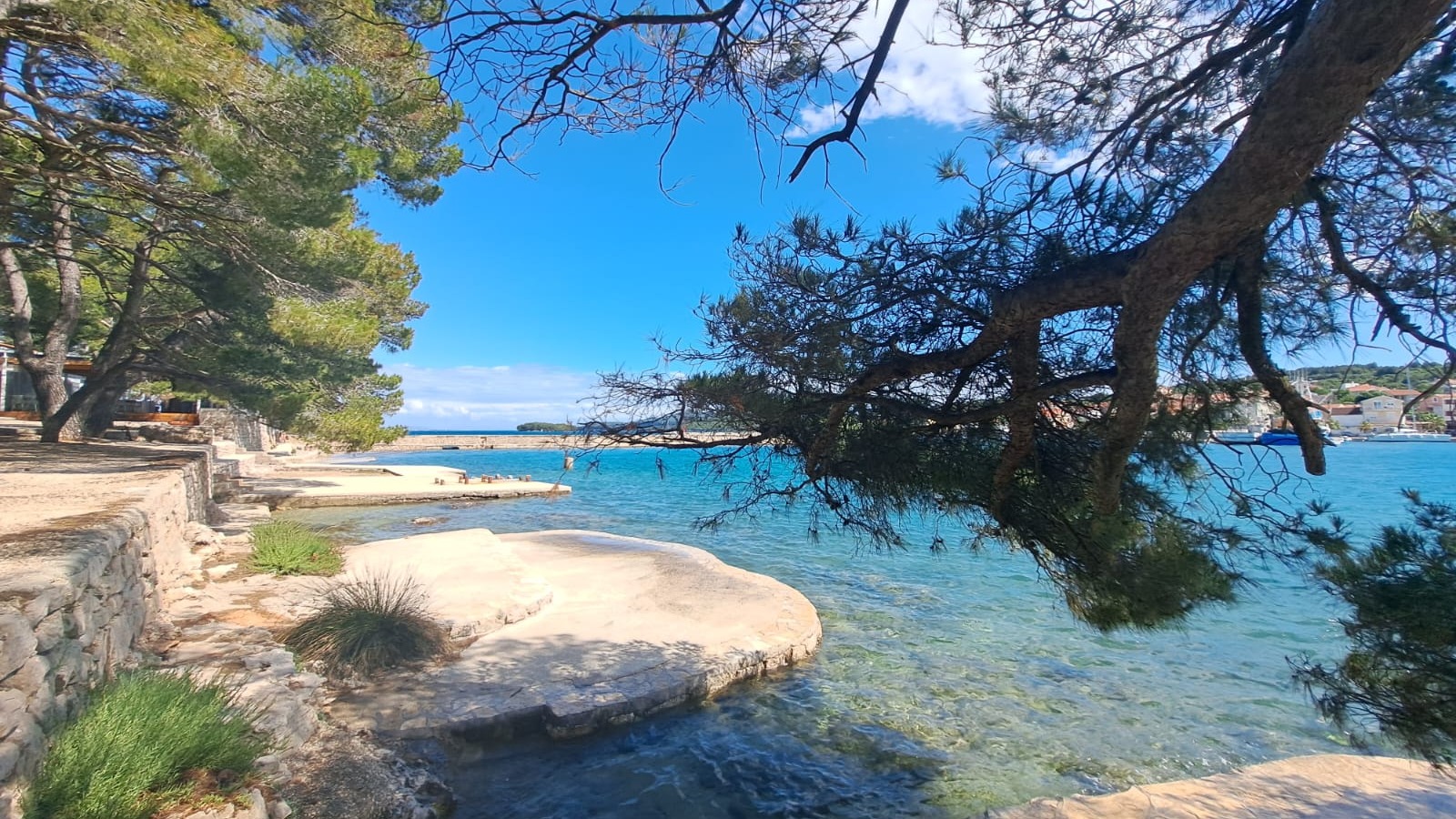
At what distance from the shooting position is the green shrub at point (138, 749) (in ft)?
7.73

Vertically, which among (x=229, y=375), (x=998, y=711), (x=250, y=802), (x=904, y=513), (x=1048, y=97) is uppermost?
(x=1048, y=97)

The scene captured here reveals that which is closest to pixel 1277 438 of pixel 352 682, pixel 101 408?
pixel 352 682

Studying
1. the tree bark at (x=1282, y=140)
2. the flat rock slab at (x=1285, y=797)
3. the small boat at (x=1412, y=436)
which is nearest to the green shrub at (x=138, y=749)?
the tree bark at (x=1282, y=140)

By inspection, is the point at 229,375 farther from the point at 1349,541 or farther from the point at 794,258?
the point at 1349,541

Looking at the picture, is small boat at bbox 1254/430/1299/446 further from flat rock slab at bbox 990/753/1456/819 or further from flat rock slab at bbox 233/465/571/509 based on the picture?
flat rock slab at bbox 233/465/571/509

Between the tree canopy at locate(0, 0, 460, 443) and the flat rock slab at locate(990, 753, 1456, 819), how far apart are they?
16.8 feet

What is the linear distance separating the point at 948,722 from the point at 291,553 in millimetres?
7865

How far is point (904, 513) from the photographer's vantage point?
3268 millimetres

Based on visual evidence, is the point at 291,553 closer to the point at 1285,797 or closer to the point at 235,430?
the point at 1285,797

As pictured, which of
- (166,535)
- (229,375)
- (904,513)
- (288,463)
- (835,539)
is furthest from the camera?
(288,463)

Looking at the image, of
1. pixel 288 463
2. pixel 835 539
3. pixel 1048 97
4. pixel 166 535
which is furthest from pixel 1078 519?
pixel 288 463

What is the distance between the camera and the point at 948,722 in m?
5.94

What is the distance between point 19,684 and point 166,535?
525 centimetres

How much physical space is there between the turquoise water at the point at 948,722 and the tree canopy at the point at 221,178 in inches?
165
